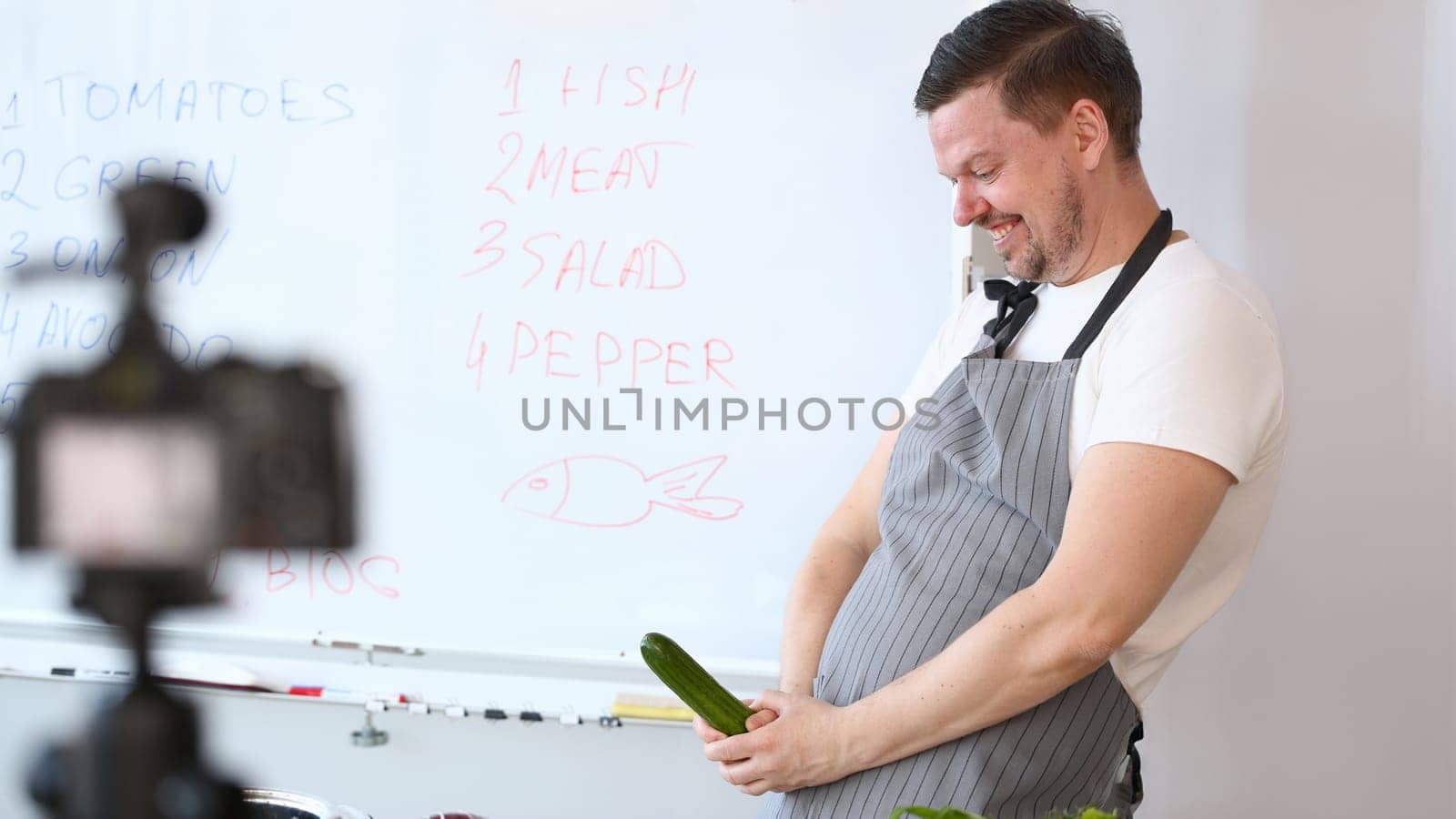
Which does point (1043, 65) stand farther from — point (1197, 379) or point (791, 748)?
point (791, 748)

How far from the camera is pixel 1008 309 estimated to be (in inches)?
42.8

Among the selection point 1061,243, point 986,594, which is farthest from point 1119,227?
point 986,594

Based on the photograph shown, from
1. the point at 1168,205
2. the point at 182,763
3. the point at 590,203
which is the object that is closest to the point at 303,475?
the point at 590,203

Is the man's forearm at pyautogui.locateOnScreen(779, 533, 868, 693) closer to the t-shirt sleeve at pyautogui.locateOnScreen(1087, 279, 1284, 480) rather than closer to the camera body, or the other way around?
the t-shirt sleeve at pyautogui.locateOnScreen(1087, 279, 1284, 480)

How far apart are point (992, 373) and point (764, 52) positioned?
57cm

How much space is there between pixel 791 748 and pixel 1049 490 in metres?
0.29

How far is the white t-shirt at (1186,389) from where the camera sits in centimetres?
82

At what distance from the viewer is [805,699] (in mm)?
953

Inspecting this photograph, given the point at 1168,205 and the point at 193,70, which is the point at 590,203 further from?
the point at 1168,205

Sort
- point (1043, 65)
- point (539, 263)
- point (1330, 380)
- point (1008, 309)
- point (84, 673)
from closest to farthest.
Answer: point (1043, 65), point (1008, 309), point (1330, 380), point (539, 263), point (84, 673)

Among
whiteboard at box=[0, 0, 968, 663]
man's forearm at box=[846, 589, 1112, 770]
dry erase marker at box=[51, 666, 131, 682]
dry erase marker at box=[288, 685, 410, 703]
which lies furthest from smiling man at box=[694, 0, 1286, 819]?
dry erase marker at box=[51, 666, 131, 682]

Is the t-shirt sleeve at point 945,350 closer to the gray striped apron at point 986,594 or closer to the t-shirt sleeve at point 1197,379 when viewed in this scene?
the gray striped apron at point 986,594

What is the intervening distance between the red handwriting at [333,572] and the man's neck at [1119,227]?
3.16 ft

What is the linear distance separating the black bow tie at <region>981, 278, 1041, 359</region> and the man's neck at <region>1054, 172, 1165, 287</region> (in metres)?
0.07
